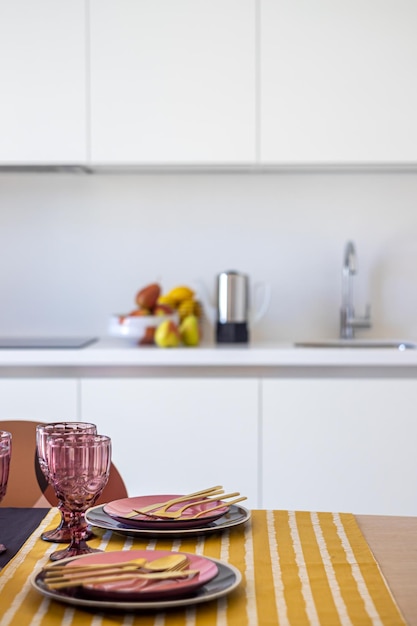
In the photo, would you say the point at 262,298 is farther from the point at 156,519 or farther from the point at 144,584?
the point at 144,584

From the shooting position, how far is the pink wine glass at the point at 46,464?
1125 mm

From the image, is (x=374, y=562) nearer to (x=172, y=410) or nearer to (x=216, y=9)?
(x=172, y=410)

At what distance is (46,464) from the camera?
111 centimetres

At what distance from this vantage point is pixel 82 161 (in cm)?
304

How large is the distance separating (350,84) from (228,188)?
63cm

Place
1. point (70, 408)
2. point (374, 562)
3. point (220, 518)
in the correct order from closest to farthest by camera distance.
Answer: point (374, 562) → point (220, 518) → point (70, 408)

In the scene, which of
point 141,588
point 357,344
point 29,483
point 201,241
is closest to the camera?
point 141,588

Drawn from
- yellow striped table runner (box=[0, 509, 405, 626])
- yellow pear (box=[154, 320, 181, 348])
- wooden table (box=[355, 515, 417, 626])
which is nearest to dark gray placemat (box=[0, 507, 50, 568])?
yellow striped table runner (box=[0, 509, 405, 626])

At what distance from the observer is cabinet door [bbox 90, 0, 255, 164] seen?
300cm

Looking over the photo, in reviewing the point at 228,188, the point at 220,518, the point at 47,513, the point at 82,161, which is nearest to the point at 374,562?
the point at 220,518

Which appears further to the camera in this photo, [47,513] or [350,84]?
[350,84]

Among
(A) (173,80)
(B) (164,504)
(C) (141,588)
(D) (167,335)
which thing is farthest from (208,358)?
(C) (141,588)

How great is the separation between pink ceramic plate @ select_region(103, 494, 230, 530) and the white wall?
2.17 metres

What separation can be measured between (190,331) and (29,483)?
5.12 feet
